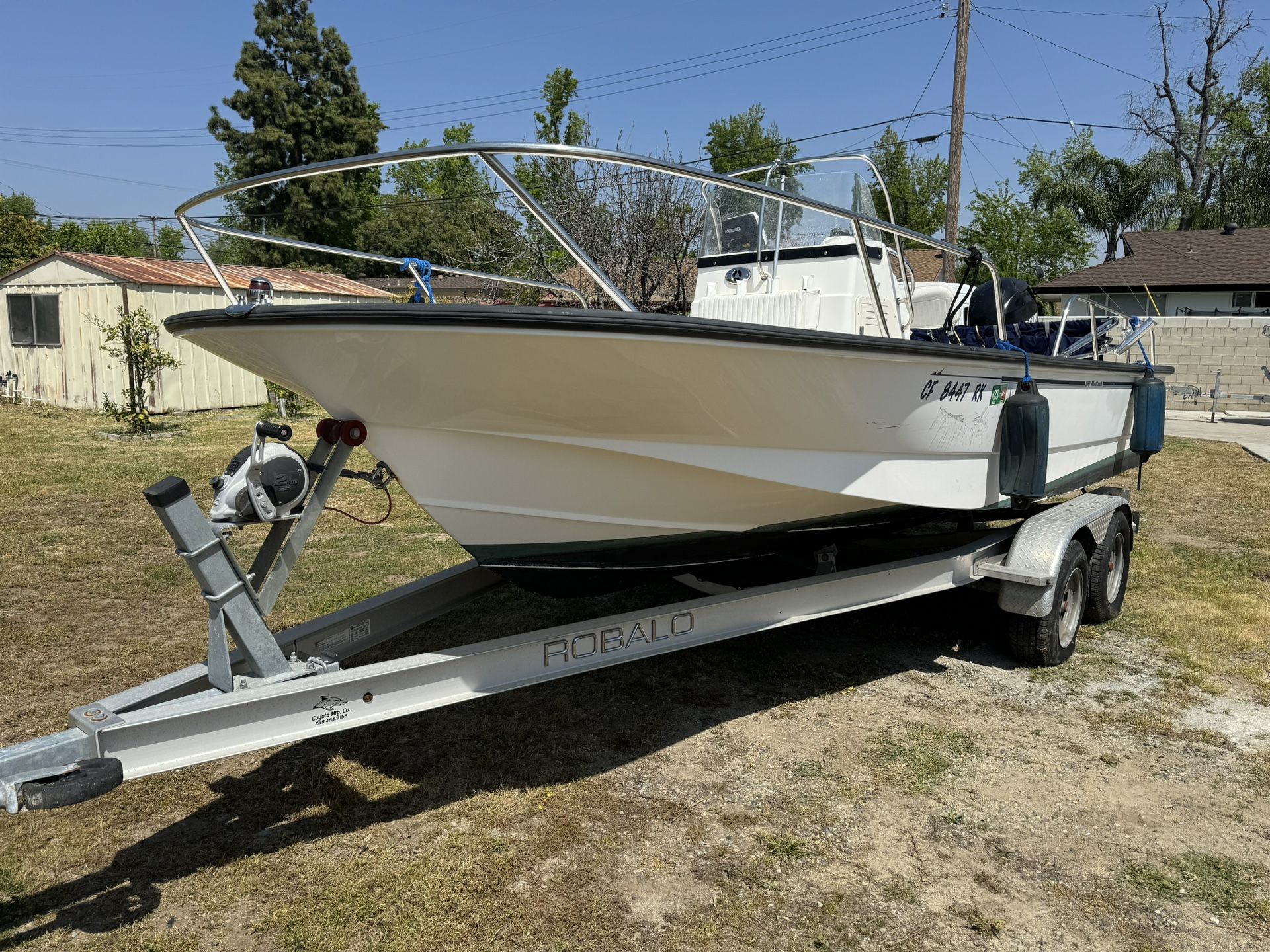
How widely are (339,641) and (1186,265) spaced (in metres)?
28.5

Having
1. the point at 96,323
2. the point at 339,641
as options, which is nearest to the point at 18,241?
the point at 96,323

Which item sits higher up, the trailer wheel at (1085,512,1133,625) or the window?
the window

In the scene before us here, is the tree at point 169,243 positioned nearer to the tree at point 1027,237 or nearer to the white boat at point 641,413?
the tree at point 1027,237

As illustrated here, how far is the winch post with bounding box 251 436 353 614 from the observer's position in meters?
2.99

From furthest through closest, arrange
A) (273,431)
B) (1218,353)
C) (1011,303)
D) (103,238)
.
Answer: (103,238) < (1218,353) < (1011,303) < (273,431)

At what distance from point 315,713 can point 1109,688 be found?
11.7 feet

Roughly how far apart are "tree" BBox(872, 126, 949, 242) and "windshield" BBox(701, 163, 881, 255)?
38.7m

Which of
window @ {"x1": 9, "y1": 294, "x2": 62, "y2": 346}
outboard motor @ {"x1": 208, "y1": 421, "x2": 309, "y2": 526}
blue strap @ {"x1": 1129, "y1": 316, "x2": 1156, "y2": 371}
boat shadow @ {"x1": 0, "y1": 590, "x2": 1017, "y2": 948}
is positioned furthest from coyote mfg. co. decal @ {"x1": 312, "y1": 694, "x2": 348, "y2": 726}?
window @ {"x1": 9, "y1": 294, "x2": 62, "y2": 346}

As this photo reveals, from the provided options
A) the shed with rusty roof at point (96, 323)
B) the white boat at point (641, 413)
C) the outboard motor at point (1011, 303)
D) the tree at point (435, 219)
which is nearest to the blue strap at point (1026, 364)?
the white boat at point (641, 413)

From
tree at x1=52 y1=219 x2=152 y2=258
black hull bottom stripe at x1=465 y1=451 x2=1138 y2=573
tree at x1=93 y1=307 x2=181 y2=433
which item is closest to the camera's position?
black hull bottom stripe at x1=465 y1=451 x2=1138 y2=573

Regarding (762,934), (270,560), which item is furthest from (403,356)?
(762,934)

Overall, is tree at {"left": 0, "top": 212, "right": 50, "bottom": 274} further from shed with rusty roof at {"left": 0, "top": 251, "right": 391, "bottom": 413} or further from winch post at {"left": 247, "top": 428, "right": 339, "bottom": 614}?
winch post at {"left": 247, "top": 428, "right": 339, "bottom": 614}

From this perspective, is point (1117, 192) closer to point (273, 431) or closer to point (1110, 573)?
point (1110, 573)

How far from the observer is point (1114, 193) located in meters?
33.0
